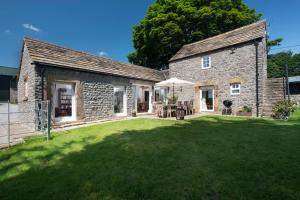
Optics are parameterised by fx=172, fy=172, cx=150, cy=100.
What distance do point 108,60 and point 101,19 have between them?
9328 mm

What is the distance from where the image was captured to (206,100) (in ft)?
51.2

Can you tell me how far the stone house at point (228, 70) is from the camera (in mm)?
12023

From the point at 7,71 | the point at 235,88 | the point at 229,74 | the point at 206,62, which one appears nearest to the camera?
the point at 235,88

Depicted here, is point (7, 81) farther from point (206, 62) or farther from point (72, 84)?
point (206, 62)

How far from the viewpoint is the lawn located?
2795 millimetres

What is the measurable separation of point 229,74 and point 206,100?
319 cm

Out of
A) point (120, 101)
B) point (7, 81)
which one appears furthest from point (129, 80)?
point (7, 81)

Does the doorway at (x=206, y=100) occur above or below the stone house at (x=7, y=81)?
below

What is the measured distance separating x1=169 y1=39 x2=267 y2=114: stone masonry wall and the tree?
29.3 ft

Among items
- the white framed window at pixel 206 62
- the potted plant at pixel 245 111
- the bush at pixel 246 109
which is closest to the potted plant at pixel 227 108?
the potted plant at pixel 245 111

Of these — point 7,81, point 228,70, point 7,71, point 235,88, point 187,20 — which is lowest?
point 235,88

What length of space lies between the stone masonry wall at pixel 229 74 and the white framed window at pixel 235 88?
22 centimetres

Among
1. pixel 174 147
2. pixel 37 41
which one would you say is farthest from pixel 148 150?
pixel 37 41

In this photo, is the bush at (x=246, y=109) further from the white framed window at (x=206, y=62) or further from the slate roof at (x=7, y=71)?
the slate roof at (x=7, y=71)
